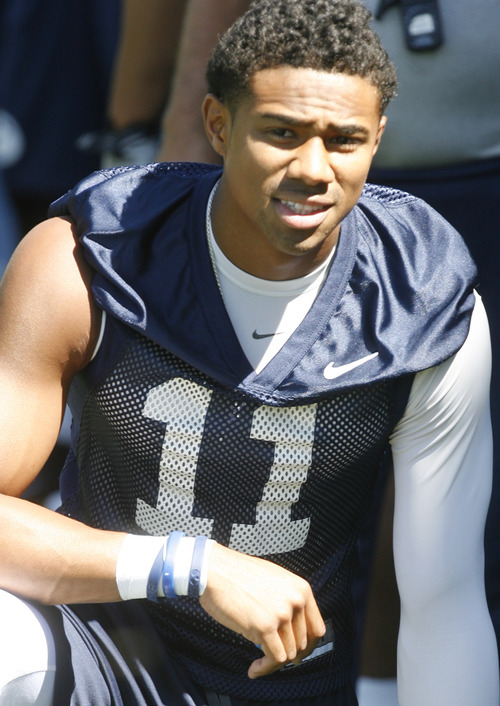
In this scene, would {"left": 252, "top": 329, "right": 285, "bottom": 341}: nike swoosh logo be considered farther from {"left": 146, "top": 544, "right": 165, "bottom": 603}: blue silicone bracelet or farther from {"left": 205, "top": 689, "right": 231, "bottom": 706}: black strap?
{"left": 205, "top": 689, "right": 231, "bottom": 706}: black strap

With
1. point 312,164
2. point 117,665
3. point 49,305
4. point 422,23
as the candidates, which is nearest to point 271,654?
point 117,665

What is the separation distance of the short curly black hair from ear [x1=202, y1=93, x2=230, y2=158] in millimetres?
34

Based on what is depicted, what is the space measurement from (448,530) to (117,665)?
649 millimetres

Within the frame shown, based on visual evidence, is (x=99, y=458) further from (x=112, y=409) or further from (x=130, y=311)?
(x=130, y=311)

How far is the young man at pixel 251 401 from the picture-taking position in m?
2.13

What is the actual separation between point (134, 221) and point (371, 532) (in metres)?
1.05

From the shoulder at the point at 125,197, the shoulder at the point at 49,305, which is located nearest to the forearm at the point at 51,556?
the shoulder at the point at 49,305

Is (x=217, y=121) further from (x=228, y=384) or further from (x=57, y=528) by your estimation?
(x=57, y=528)

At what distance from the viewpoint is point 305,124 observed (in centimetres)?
212

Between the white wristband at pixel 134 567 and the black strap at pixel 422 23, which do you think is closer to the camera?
the white wristband at pixel 134 567

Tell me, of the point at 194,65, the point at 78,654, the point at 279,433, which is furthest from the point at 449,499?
the point at 194,65

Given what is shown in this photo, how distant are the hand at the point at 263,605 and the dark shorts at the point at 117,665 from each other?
26 cm

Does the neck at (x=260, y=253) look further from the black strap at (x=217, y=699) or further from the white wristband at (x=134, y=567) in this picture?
the black strap at (x=217, y=699)

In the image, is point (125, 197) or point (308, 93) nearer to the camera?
point (308, 93)
